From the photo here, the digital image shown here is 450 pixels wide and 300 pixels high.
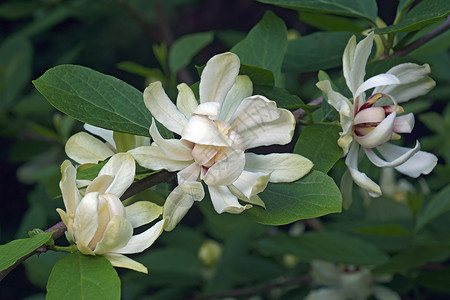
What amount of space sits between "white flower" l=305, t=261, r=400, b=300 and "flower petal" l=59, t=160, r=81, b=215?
842 millimetres

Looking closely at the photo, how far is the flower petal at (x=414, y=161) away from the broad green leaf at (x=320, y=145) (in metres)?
0.09

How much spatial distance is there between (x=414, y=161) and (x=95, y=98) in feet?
1.38

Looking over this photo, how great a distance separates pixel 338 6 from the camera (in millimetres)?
925

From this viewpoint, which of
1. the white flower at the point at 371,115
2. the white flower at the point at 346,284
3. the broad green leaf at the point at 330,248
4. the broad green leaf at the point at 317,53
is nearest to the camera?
the white flower at the point at 371,115

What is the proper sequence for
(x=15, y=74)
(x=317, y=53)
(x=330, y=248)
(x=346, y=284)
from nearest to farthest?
(x=317, y=53), (x=330, y=248), (x=346, y=284), (x=15, y=74)

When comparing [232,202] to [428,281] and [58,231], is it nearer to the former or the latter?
[58,231]

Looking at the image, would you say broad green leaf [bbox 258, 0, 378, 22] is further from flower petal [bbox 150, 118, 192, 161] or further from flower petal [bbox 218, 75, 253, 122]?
flower petal [bbox 150, 118, 192, 161]

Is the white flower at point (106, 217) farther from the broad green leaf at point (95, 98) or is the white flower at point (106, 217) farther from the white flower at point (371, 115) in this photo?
the white flower at point (371, 115)

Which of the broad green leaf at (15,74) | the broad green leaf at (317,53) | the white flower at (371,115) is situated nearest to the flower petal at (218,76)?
the white flower at (371,115)

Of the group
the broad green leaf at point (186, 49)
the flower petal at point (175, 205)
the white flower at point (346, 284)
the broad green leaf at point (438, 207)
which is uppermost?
the flower petal at point (175, 205)

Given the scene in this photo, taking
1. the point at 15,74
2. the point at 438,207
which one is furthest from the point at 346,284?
the point at 15,74

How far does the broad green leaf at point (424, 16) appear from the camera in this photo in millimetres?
806

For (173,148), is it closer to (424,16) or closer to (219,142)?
(219,142)

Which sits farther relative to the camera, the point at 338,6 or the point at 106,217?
the point at 338,6
